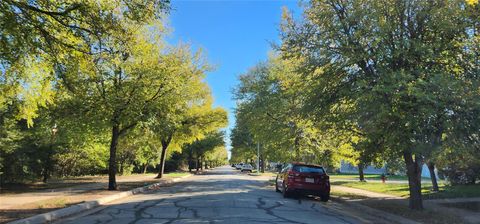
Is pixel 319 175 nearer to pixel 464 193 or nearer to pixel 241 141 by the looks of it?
pixel 464 193

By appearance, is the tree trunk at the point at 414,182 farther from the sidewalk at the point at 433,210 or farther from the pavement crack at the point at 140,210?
the pavement crack at the point at 140,210

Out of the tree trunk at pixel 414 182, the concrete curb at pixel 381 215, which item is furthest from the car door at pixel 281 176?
the tree trunk at pixel 414 182

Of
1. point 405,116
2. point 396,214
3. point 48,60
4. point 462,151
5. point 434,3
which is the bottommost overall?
point 396,214

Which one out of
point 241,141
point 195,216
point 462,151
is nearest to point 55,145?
point 195,216

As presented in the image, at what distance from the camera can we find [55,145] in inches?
1102

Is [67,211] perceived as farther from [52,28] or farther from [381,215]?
[381,215]

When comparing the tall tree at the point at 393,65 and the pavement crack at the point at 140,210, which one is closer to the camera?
the pavement crack at the point at 140,210

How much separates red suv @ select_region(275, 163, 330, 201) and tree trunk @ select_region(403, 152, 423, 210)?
15.1ft

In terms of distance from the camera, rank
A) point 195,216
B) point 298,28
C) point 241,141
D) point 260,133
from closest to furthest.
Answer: point 195,216 < point 298,28 < point 260,133 < point 241,141

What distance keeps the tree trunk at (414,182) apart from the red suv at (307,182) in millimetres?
4608

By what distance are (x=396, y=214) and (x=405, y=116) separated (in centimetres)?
310

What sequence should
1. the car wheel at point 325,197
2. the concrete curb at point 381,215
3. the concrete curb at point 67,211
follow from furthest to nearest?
the car wheel at point 325,197 → the concrete curb at point 381,215 → the concrete curb at point 67,211

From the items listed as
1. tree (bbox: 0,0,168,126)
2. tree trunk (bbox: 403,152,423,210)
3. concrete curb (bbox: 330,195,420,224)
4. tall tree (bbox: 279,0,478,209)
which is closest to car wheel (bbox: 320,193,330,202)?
concrete curb (bbox: 330,195,420,224)

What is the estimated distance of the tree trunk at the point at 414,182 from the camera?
1421 cm
